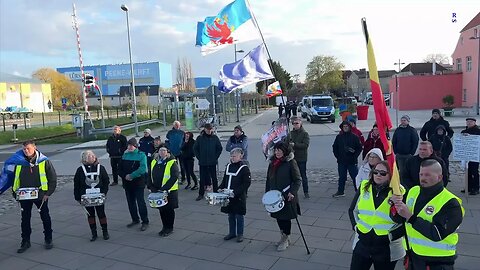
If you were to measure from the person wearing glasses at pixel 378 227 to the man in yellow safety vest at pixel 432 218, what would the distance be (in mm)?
282

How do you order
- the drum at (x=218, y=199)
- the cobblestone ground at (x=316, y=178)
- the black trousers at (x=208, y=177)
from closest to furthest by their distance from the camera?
1. the drum at (x=218, y=199)
2. the black trousers at (x=208, y=177)
3. the cobblestone ground at (x=316, y=178)

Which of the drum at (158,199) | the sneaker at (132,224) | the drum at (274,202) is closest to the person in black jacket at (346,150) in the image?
the drum at (274,202)

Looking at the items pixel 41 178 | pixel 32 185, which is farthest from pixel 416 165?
pixel 32 185

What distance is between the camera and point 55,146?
23.1 metres

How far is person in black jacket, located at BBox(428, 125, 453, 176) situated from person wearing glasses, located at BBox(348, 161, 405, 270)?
571 centimetres

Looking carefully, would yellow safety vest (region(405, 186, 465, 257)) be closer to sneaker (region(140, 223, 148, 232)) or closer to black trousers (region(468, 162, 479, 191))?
sneaker (region(140, 223, 148, 232))

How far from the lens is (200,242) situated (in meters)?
6.38

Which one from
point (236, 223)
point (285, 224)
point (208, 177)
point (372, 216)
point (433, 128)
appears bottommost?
point (236, 223)

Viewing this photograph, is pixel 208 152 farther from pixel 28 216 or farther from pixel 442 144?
pixel 442 144

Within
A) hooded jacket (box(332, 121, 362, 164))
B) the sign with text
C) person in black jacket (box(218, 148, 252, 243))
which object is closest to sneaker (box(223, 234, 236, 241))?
person in black jacket (box(218, 148, 252, 243))

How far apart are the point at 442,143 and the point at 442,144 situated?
1.3 inches

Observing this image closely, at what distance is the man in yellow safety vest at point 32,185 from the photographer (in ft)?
20.6

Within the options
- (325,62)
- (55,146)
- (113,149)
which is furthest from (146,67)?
(113,149)

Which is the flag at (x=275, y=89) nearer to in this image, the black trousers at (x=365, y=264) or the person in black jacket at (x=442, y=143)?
the person in black jacket at (x=442, y=143)
